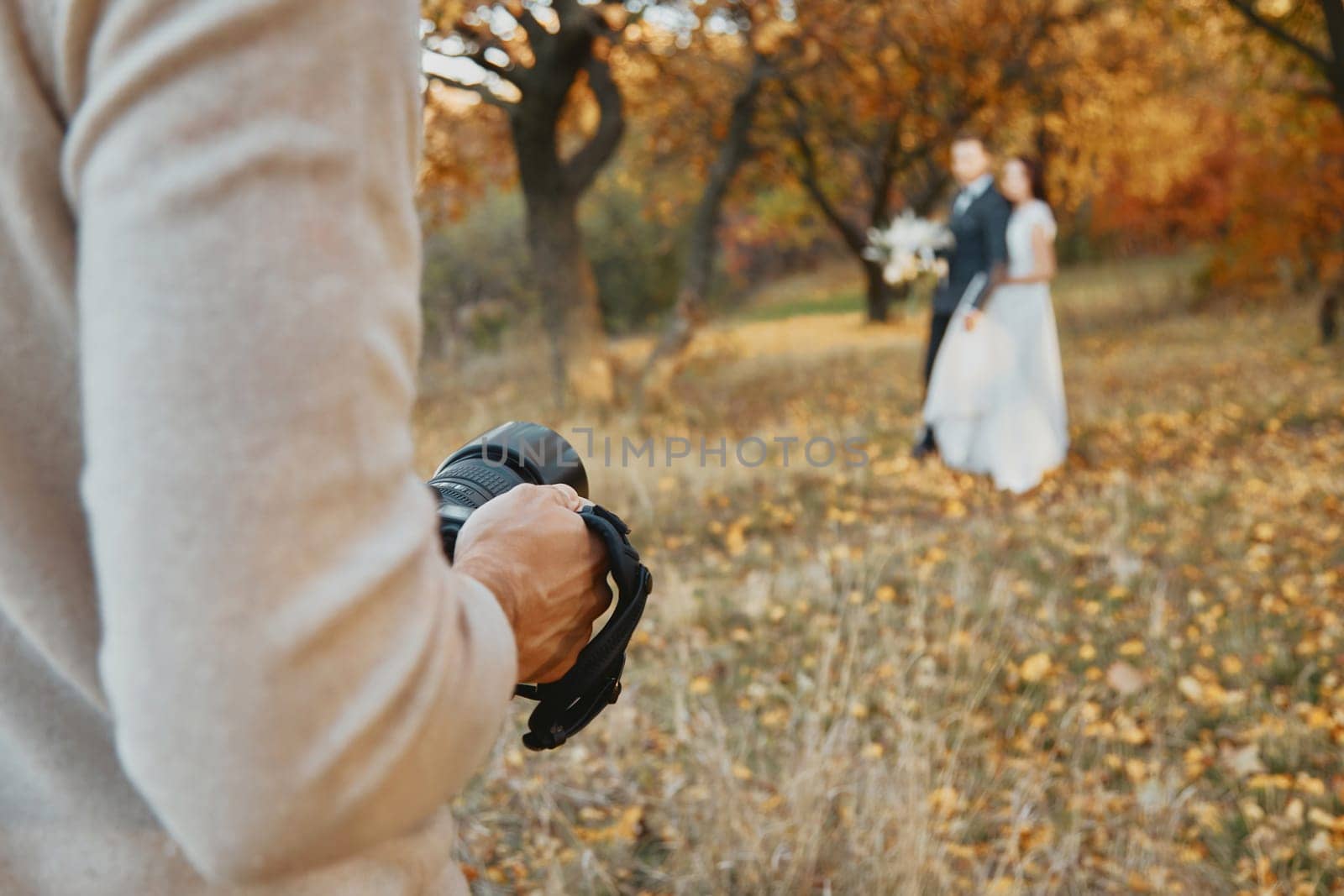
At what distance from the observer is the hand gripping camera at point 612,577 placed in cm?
85

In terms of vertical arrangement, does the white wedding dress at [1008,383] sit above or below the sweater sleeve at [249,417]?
below

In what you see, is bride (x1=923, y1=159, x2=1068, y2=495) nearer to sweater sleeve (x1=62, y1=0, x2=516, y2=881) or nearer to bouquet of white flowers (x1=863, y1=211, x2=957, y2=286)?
bouquet of white flowers (x1=863, y1=211, x2=957, y2=286)

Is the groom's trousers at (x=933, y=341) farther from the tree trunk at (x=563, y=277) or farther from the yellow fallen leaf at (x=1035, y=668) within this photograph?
the yellow fallen leaf at (x=1035, y=668)

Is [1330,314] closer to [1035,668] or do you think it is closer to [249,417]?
[1035,668]

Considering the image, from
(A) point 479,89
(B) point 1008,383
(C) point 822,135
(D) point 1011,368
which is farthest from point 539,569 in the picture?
(C) point 822,135

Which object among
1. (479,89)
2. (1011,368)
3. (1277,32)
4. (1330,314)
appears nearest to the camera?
(1277,32)

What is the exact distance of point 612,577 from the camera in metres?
0.83

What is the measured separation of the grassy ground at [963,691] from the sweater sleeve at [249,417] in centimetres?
215

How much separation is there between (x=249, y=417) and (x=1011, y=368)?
6753mm

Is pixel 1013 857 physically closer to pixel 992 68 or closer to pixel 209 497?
Answer: pixel 209 497

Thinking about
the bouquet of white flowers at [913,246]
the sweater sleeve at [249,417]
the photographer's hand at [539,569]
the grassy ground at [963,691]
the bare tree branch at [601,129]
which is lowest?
the grassy ground at [963,691]

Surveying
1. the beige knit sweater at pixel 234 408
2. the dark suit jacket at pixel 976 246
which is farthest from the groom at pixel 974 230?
the beige knit sweater at pixel 234 408

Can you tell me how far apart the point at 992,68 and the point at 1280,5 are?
5317 mm

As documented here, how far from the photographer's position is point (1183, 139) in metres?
20.8
